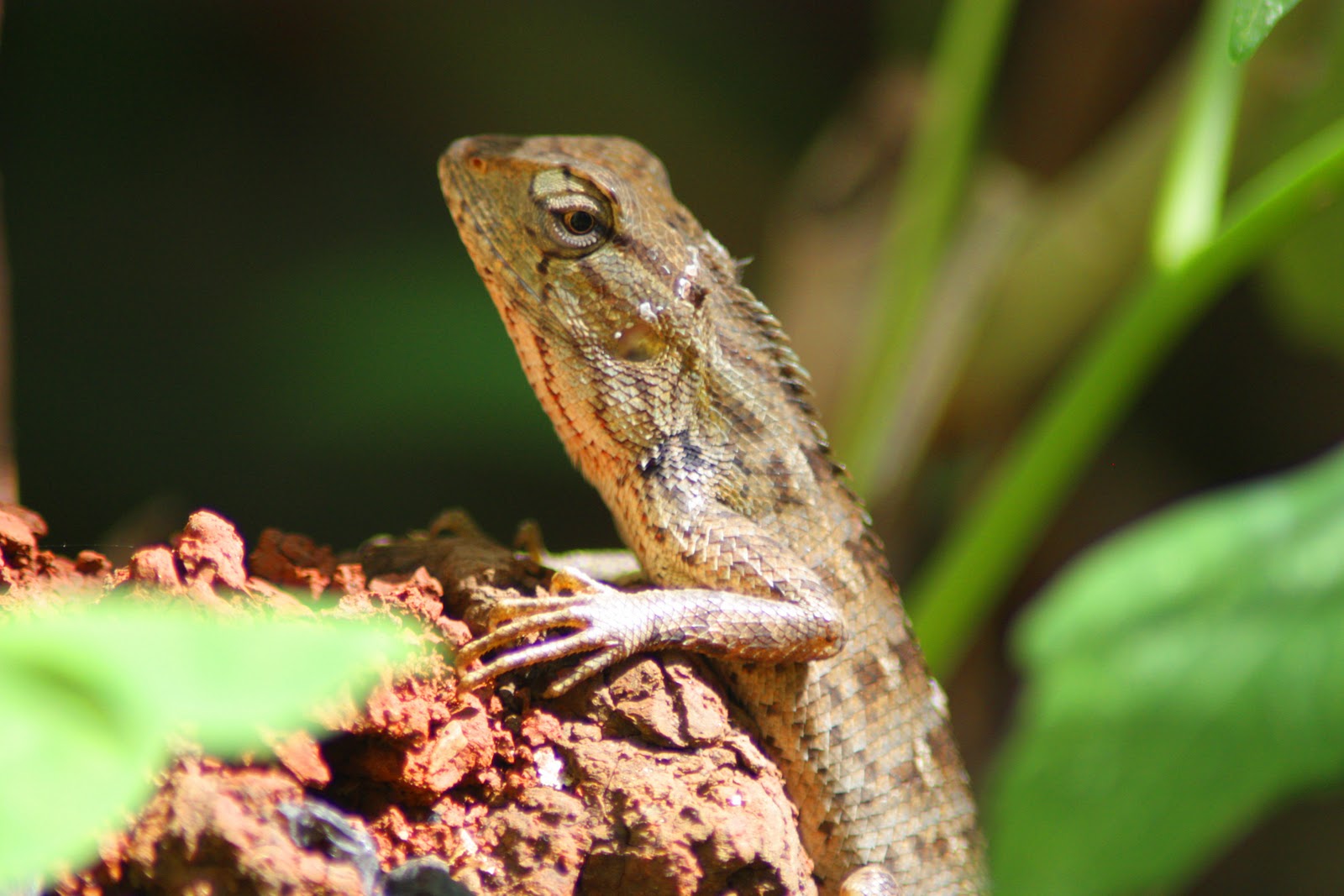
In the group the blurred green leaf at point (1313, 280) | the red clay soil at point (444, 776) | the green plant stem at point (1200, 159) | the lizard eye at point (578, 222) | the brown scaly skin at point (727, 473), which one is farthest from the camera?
the blurred green leaf at point (1313, 280)

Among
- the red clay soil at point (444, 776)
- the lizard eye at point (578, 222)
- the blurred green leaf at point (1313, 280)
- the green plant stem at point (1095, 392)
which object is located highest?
the blurred green leaf at point (1313, 280)

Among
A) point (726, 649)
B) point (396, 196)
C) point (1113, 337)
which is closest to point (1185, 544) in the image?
point (1113, 337)

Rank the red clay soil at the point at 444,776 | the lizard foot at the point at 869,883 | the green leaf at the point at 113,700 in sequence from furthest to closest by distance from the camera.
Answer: the lizard foot at the point at 869,883 < the red clay soil at the point at 444,776 < the green leaf at the point at 113,700

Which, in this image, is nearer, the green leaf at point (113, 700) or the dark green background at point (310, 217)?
the green leaf at point (113, 700)

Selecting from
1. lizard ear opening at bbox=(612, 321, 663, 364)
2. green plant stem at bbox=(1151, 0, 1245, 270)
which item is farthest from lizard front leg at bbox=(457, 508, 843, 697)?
green plant stem at bbox=(1151, 0, 1245, 270)

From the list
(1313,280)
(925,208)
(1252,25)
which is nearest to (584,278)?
(1252,25)

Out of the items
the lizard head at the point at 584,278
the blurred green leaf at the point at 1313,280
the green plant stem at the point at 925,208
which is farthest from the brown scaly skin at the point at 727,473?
the blurred green leaf at the point at 1313,280

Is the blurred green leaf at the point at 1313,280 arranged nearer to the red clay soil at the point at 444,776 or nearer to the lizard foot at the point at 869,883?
the lizard foot at the point at 869,883
